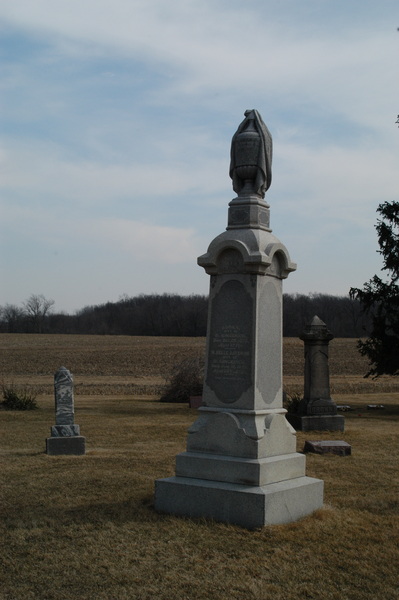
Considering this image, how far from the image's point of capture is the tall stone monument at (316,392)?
645 inches

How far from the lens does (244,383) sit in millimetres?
7711

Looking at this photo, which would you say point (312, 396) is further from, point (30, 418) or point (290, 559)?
point (290, 559)

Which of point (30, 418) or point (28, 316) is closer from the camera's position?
point (30, 418)

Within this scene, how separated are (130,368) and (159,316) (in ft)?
195

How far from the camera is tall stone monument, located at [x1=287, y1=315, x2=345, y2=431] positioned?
53.7 ft

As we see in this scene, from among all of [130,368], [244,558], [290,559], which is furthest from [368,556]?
[130,368]

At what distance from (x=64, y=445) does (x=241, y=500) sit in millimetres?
5734

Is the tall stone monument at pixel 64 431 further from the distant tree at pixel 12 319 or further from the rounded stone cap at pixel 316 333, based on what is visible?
the distant tree at pixel 12 319

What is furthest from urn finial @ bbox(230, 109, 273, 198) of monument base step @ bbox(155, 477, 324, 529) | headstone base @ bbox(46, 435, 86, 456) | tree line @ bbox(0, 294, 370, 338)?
tree line @ bbox(0, 294, 370, 338)

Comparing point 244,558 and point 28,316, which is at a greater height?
point 28,316

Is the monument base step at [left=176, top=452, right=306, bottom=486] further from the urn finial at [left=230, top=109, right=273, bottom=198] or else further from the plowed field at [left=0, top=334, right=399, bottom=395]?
the plowed field at [left=0, top=334, right=399, bottom=395]

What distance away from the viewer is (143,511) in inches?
309

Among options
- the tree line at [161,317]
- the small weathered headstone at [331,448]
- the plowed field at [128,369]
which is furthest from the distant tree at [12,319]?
the small weathered headstone at [331,448]

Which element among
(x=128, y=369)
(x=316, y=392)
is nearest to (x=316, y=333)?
(x=316, y=392)
